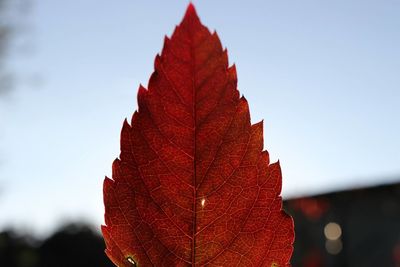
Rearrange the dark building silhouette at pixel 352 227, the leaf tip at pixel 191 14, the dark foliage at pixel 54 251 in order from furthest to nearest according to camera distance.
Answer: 1. the dark foliage at pixel 54 251
2. the dark building silhouette at pixel 352 227
3. the leaf tip at pixel 191 14

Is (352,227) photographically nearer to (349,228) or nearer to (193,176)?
(349,228)

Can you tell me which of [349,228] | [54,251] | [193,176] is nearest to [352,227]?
[349,228]

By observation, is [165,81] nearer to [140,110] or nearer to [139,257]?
[140,110]

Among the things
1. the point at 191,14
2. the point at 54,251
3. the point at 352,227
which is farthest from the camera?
the point at 54,251

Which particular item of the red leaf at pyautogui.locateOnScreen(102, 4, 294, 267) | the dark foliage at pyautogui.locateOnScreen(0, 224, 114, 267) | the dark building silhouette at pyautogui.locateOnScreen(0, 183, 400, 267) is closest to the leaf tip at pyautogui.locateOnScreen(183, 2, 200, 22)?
the red leaf at pyautogui.locateOnScreen(102, 4, 294, 267)

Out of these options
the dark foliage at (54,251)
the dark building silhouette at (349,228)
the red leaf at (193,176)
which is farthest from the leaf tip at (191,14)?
the dark foliage at (54,251)

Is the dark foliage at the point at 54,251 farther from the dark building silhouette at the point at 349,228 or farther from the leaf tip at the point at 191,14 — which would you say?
the leaf tip at the point at 191,14

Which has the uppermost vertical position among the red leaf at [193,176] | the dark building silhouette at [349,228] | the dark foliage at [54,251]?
the red leaf at [193,176]

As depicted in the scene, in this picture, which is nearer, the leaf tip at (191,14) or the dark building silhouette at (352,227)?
the leaf tip at (191,14)

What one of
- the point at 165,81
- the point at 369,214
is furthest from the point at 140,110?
the point at 369,214
